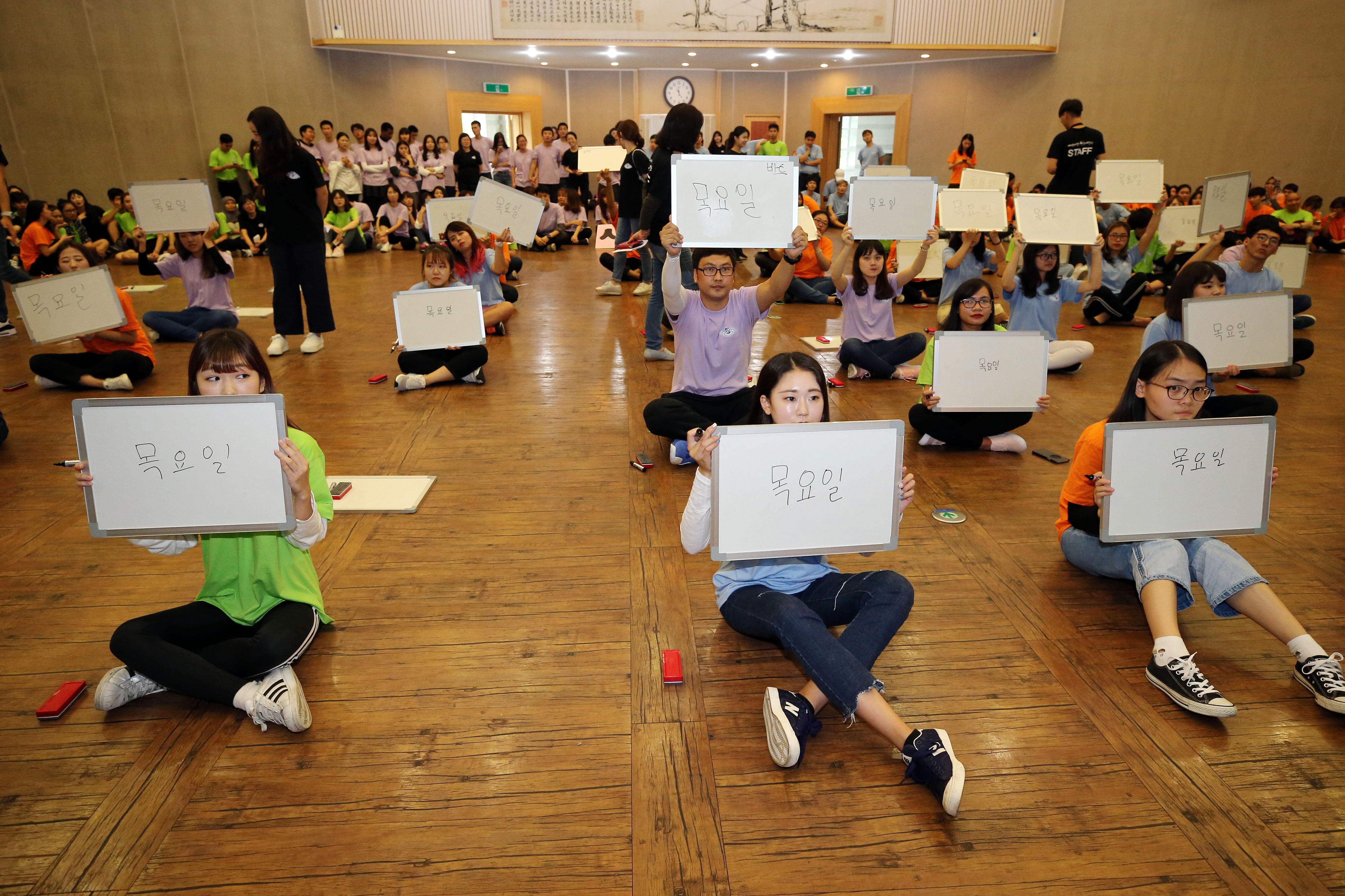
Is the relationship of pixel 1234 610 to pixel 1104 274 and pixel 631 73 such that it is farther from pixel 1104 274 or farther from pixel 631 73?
pixel 631 73

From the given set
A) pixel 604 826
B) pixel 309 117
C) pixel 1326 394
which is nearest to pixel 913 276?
pixel 1326 394

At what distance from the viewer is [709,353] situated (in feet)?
13.0

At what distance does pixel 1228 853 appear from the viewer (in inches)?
69.2

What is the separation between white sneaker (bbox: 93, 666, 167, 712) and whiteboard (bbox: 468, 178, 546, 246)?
4.88m

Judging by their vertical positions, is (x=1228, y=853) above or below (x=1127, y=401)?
below

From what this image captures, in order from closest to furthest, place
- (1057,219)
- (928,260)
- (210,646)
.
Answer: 1. (210,646)
2. (1057,219)
3. (928,260)

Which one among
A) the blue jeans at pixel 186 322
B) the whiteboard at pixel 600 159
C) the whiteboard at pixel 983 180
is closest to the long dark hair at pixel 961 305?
the whiteboard at pixel 983 180

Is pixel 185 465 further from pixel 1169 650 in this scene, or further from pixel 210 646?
pixel 1169 650

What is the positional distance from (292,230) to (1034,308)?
504cm

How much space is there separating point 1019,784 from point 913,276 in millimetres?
A: 4101

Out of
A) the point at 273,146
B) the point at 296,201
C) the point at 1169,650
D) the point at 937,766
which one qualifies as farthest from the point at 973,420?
the point at 273,146

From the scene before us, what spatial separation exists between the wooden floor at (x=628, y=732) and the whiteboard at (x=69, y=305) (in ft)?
5.36

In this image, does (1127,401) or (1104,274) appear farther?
(1104,274)

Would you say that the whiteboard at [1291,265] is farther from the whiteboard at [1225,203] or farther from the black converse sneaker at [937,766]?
the black converse sneaker at [937,766]
